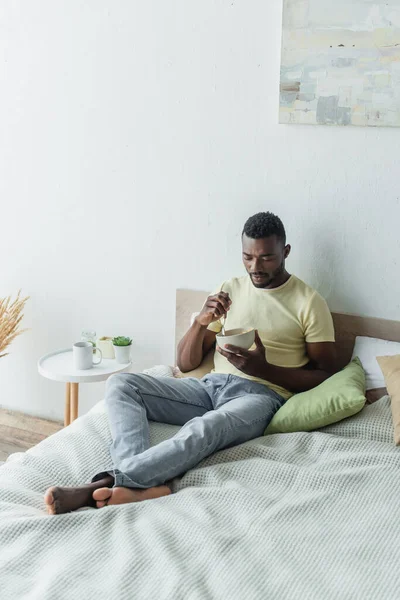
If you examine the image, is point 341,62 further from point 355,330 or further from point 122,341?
point 122,341

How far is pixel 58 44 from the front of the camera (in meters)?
2.83

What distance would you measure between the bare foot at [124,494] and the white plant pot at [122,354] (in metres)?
0.94

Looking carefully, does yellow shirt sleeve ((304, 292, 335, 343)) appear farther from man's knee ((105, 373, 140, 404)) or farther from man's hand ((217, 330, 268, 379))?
man's knee ((105, 373, 140, 404))

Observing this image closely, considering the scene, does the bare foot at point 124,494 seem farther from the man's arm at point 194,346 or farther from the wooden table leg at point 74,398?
the wooden table leg at point 74,398

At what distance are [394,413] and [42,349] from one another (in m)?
1.62

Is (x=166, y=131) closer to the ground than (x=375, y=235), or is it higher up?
higher up

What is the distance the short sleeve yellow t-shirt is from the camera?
2.39 meters

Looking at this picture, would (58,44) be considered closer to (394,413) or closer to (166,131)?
(166,131)

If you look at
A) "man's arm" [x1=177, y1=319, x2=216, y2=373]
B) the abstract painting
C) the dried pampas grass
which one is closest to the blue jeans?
"man's arm" [x1=177, y1=319, x2=216, y2=373]

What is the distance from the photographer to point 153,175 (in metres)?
2.78

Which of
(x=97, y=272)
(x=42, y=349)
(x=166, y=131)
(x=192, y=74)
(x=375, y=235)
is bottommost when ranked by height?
(x=42, y=349)

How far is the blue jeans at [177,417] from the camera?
191 cm

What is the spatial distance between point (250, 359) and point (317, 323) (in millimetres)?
266

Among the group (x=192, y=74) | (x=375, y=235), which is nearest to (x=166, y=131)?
(x=192, y=74)
